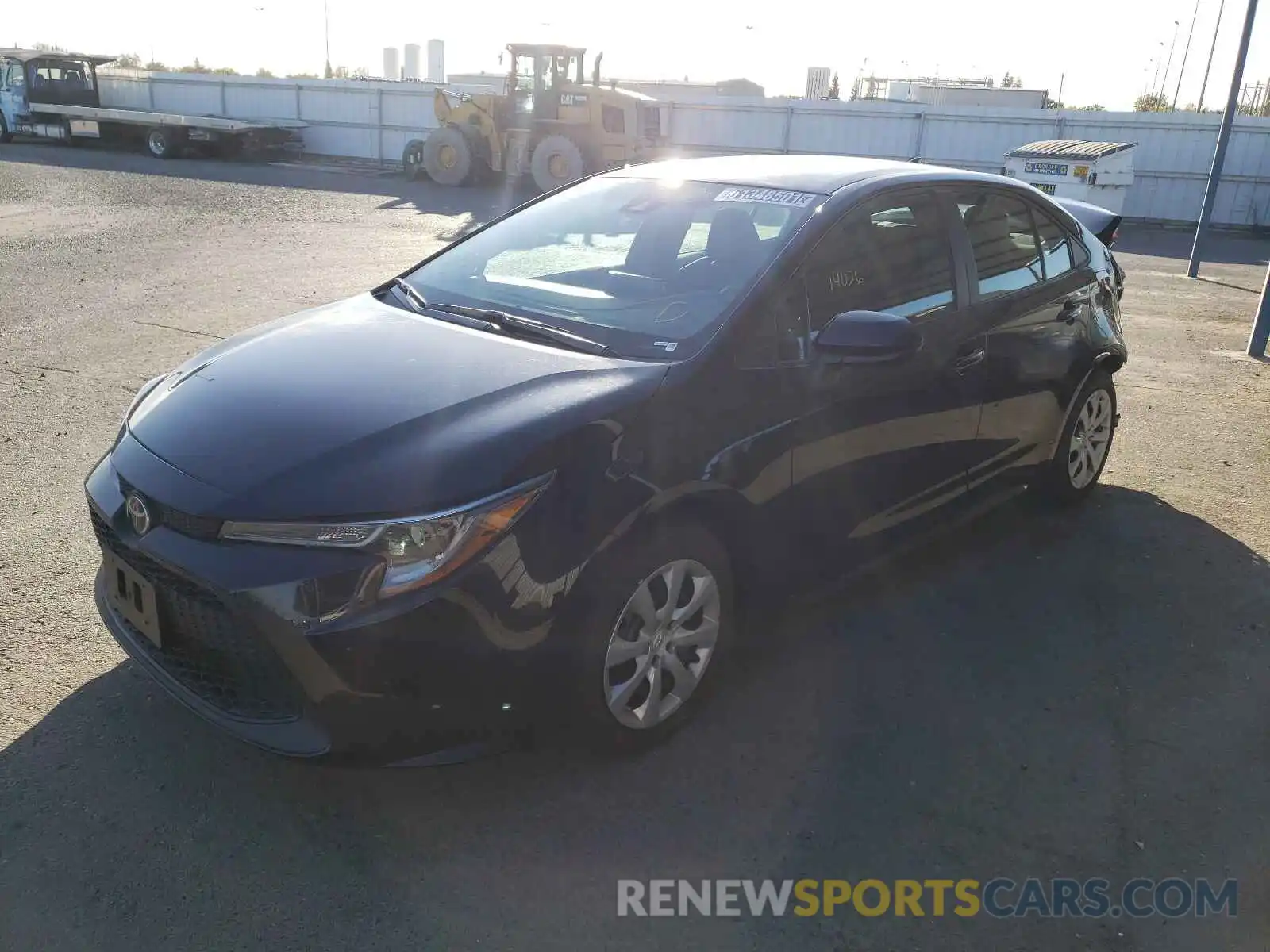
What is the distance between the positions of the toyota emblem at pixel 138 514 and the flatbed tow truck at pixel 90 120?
87.0 feet

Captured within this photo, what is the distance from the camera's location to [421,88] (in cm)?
2806

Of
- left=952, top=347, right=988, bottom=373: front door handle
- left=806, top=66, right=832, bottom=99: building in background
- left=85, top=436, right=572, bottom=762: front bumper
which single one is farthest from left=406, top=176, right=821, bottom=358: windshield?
left=806, top=66, right=832, bottom=99: building in background

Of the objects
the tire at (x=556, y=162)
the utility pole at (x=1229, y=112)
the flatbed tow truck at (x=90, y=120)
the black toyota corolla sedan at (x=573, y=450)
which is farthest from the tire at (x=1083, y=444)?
the flatbed tow truck at (x=90, y=120)

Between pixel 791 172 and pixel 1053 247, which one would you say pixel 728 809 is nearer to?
pixel 791 172

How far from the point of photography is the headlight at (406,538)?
2457 millimetres

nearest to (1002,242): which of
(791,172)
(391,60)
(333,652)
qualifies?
(791,172)

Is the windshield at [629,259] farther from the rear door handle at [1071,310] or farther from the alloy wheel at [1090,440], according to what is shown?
the alloy wheel at [1090,440]

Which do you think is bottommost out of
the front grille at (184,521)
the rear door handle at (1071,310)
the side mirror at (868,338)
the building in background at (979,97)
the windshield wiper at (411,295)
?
the front grille at (184,521)

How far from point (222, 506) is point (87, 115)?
31101mm

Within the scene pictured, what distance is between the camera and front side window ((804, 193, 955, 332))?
3469mm

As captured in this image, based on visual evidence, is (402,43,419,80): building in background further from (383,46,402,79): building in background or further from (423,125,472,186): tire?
(423,125,472,186): tire

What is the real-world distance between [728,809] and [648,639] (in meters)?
0.52

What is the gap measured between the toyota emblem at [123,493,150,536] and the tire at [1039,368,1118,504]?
3893 millimetres

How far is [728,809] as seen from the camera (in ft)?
9.45
